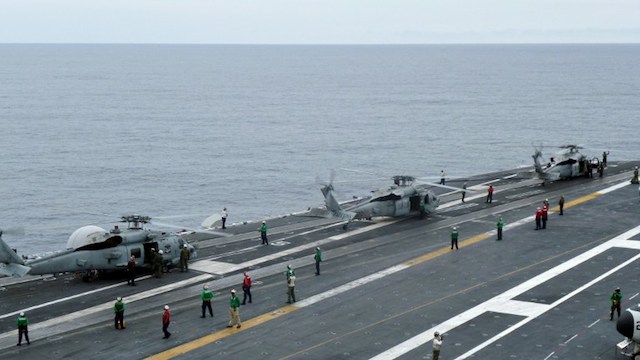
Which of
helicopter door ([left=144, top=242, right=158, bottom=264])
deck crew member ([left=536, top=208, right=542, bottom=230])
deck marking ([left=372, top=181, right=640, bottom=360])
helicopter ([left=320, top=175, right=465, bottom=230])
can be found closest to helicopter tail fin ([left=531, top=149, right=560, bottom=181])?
helicopter ([left=320, top=175, right=465, bottom=230])

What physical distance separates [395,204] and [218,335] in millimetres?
24606

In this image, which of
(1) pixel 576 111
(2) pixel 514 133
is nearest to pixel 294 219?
(2) pixel 514 133

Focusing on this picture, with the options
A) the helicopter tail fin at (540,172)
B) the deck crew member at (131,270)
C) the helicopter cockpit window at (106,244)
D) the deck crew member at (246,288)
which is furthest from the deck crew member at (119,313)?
the helicopter tail fin at (540,172)

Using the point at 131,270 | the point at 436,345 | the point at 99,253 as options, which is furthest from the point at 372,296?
the point at 99,253

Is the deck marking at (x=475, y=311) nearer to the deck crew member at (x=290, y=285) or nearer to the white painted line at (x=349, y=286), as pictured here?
the white painted line at (x=349, y=286)

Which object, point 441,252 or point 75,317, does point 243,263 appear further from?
point 75,317

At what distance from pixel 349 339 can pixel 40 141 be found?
96620 millimetres

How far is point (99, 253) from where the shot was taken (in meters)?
39.8

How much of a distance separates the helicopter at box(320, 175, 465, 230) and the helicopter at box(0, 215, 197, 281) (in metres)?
12.7

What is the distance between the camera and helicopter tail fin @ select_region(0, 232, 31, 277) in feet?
117

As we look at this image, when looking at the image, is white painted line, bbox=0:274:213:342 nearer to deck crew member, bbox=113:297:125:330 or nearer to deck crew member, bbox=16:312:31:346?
deck crew member, bbox=16:312:31:346

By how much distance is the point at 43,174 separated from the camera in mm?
94188

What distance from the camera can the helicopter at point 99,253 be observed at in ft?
121

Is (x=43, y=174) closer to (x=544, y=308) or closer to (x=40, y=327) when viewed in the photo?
(x=40, y=327)
